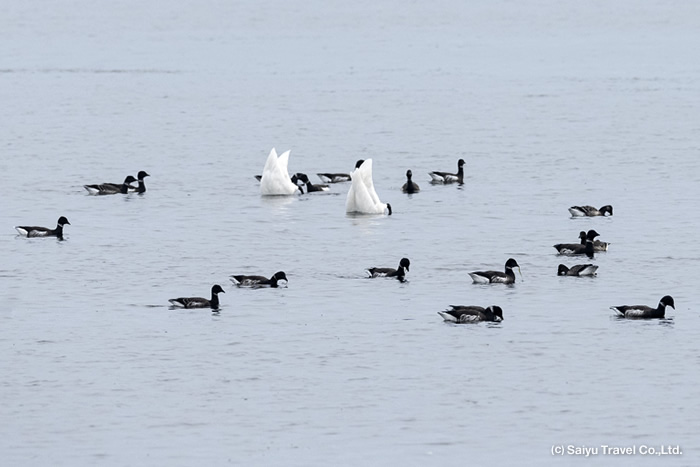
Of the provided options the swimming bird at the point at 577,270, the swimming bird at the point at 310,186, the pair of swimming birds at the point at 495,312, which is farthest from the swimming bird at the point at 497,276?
the swimming bird at the point at 310,186

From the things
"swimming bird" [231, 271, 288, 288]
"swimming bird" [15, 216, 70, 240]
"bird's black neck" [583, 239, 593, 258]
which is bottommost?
"swimming bird" [231, 271, 288, 288]

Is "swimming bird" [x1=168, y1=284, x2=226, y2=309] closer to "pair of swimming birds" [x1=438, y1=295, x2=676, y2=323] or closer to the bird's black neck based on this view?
"pair of swimming birds" [x1=438, y1=295, x2=676, y2=323]

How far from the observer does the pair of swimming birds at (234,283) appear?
2873 centimetres

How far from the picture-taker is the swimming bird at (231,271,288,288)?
30.7 m

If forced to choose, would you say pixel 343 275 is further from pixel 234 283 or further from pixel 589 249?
pixel 589 249

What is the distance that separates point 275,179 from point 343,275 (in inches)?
540

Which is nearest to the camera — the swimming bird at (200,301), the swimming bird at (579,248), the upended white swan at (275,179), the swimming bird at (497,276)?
the swimming bird at (200,301)

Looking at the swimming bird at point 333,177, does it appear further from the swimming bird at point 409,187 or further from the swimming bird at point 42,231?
the swimming bird at point 42,231

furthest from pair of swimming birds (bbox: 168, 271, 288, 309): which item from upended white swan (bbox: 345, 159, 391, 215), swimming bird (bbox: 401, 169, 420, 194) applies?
swimming bird (bbox: 401, 169, 420, 194)

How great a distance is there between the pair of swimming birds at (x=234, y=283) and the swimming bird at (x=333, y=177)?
650 inches

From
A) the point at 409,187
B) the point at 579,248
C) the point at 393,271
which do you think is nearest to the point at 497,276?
the point at 393,271

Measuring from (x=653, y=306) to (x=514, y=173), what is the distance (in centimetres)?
2203

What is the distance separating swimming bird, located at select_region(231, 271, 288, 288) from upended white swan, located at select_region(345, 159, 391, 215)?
10779mm

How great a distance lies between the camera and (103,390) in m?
23.0
